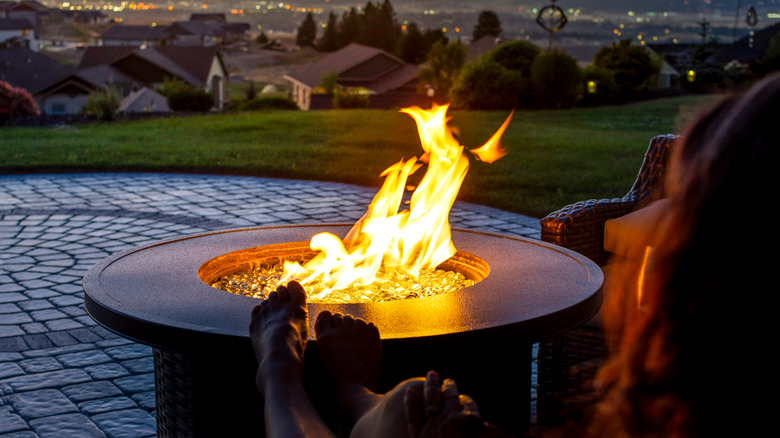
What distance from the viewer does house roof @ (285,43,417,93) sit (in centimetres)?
5038

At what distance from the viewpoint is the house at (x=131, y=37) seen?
10388cm

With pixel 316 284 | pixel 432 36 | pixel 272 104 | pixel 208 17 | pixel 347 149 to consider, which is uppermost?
pixel 208 17

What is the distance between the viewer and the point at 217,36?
138m

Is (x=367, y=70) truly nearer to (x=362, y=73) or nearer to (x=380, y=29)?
(x=362, y=73)

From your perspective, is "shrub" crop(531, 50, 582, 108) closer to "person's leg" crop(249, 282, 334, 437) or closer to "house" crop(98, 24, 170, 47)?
"person's leg" crop(249, 282, 334, 437)

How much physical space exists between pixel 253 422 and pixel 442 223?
1.16 meters

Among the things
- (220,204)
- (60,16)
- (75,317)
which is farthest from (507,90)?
(60,16)

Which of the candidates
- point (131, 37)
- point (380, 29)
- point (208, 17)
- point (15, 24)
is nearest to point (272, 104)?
point (380, 29)

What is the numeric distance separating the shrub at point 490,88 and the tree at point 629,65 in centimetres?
477

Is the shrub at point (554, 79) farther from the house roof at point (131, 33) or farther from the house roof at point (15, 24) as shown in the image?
the house roof at point (15, 24)

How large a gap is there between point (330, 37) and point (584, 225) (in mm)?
90530

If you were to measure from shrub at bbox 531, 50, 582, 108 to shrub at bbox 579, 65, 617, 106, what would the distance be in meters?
1.09

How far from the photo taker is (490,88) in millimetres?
19422

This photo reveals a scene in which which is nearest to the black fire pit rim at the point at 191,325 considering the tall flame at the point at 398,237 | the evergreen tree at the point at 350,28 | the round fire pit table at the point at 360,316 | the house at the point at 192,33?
the round fire pit table at the point at 360,316
